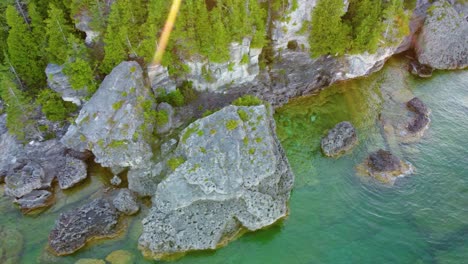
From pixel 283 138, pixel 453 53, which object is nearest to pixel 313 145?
pixel 283 138

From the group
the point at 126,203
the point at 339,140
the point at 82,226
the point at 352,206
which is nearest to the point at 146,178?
the point at 126,203

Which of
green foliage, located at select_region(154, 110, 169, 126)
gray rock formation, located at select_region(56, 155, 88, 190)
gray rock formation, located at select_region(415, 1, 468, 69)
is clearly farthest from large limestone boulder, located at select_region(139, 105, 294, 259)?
gray rock formation, located at select_region(415, 1, 468, 69)

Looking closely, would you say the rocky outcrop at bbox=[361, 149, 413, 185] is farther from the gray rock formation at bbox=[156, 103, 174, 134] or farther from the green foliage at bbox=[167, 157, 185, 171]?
the gray rock formation at bbox=[156, 103, 174, 134]

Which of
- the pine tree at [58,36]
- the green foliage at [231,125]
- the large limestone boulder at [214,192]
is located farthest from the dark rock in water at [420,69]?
the pine tree at [58,36]

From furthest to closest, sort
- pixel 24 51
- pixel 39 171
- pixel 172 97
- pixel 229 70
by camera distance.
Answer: pixel 229 70 → pixel 172 97 → pixel 24 51 → pixel 39 171

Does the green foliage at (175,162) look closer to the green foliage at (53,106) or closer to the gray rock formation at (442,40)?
the green foliage at (53,106)

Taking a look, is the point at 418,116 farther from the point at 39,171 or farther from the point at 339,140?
the point at 39,171
